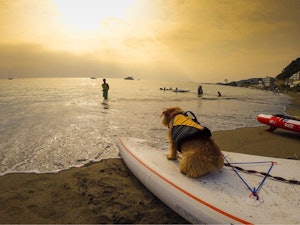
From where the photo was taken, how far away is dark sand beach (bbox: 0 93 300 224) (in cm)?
344

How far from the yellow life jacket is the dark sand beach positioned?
1.20 metres

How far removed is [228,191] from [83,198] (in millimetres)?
2552

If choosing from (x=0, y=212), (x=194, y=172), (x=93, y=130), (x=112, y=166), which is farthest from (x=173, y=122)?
(x=93, y=130)

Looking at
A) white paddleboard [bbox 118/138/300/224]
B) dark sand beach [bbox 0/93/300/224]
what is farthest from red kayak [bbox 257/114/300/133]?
dark sand beach [bbox 0/93/300/224]

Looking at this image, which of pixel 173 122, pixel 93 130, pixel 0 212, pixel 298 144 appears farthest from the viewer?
pixel 93 130

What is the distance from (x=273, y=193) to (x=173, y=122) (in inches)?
84.8

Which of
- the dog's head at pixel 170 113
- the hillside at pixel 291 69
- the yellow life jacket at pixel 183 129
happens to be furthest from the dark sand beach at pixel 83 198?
the hillside at pixel 291 69

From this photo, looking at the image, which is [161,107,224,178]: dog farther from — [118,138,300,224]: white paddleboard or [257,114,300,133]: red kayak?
[257,114,300,133]: red kayak

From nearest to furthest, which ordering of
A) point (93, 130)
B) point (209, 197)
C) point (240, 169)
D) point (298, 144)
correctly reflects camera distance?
point (209, 197)
point (240, 169)
point (298, 144)
point (93, 130)

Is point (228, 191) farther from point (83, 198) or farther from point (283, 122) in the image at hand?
point (283, 122)

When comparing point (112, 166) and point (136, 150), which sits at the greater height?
point (136, 150)

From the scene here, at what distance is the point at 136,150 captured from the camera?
5.18m

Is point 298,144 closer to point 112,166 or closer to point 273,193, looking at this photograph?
point 273,193

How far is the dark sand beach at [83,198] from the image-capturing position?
3436mm
